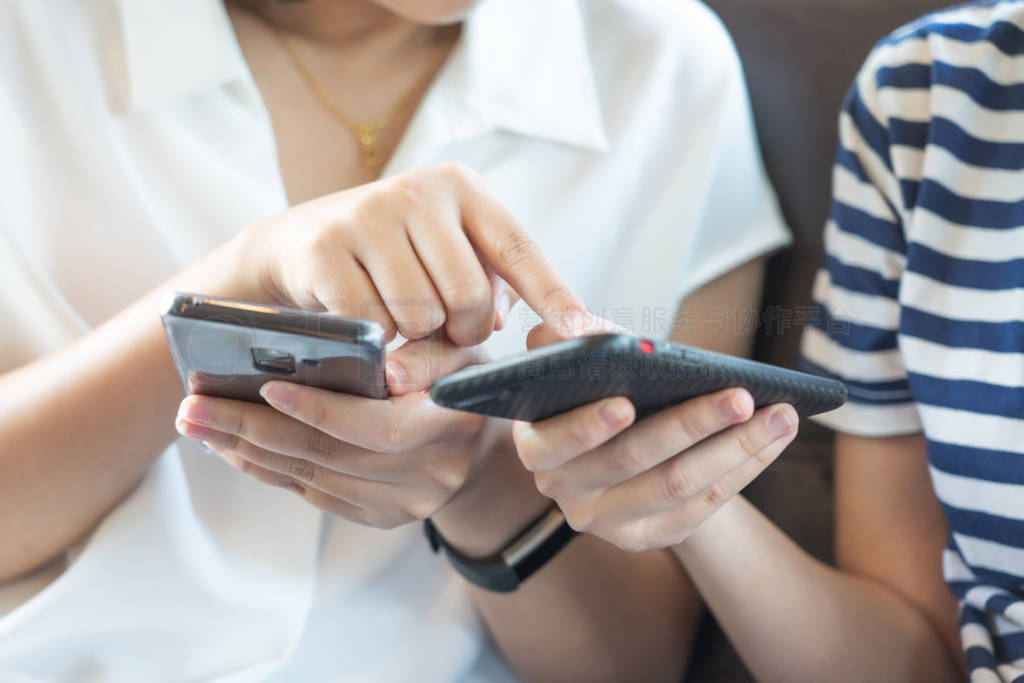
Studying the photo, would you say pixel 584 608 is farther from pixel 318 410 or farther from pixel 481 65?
pixel 481 65

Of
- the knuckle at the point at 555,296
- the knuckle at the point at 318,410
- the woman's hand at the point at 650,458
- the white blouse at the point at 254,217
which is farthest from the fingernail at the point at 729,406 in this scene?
the white blouse at the point at 254,217

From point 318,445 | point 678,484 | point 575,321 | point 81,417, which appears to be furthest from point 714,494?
point 81,417

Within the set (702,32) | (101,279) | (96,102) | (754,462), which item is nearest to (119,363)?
(101,279)

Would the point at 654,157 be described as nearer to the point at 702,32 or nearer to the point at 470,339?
the point at 702,32

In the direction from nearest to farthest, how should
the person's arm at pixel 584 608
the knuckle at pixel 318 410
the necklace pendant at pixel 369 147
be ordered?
the knuckle at pixel 318 410 → the person's arm at pixel 584 608 → the necklace pendant at pixel 369 147

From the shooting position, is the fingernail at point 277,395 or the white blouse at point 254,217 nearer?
the fingernail at point 277,395

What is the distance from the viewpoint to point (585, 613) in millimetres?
753

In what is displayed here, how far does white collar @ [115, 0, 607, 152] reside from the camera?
0.72 meters

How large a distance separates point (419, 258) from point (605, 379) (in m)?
0.16

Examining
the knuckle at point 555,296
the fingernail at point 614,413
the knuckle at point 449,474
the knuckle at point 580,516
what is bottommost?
the knuckle at point 580,516

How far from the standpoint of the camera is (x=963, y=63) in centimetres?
69

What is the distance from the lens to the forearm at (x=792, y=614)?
26.6 inches

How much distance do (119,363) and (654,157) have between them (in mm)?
509

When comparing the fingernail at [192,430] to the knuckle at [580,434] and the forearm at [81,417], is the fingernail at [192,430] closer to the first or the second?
the forearm at [81,417]
